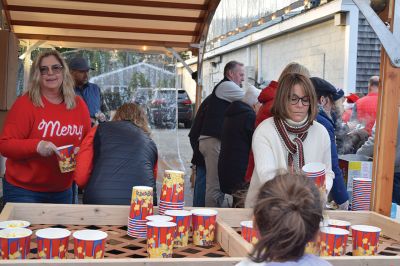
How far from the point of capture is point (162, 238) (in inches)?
72.1

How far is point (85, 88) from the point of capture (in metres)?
5.57

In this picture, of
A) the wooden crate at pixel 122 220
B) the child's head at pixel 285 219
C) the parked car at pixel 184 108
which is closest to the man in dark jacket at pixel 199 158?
the wooden crate at pixel 122 220

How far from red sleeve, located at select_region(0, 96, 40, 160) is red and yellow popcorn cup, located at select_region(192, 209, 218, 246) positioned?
1.18m

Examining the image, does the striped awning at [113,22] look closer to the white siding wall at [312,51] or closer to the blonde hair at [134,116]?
the blonde hair at [134,116]

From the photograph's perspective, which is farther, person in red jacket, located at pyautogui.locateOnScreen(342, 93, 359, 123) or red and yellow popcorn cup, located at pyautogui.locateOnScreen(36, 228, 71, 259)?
person in red jacket, located at pyautogui.locateOnScreen(342, 93, 359, 123)

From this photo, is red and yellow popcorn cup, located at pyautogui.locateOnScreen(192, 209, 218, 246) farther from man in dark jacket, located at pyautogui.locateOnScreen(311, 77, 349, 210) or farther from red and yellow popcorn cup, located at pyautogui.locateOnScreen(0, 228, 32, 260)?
man in dark jacket, located at pyautogui.locateOnScreen(311, 77, 349, 210)

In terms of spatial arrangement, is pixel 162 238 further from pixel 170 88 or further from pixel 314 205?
pixel 170 88

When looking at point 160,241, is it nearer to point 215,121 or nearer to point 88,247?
point 88,247

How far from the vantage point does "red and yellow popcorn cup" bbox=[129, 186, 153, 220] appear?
A: 2.16 meters

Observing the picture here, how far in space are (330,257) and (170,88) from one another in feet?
21.5

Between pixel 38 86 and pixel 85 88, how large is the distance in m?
2.58

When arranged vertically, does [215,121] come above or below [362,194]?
above

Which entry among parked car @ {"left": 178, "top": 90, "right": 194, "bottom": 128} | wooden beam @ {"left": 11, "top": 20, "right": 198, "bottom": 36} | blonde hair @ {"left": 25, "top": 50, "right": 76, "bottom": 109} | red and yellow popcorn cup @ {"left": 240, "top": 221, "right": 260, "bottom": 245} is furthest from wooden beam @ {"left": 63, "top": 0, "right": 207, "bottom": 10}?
parked car @ {"left": 178, "top": 90, "right": 194, "bottom": 128}

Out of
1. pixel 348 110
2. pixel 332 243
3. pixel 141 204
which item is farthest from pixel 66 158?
pixel 348 110
